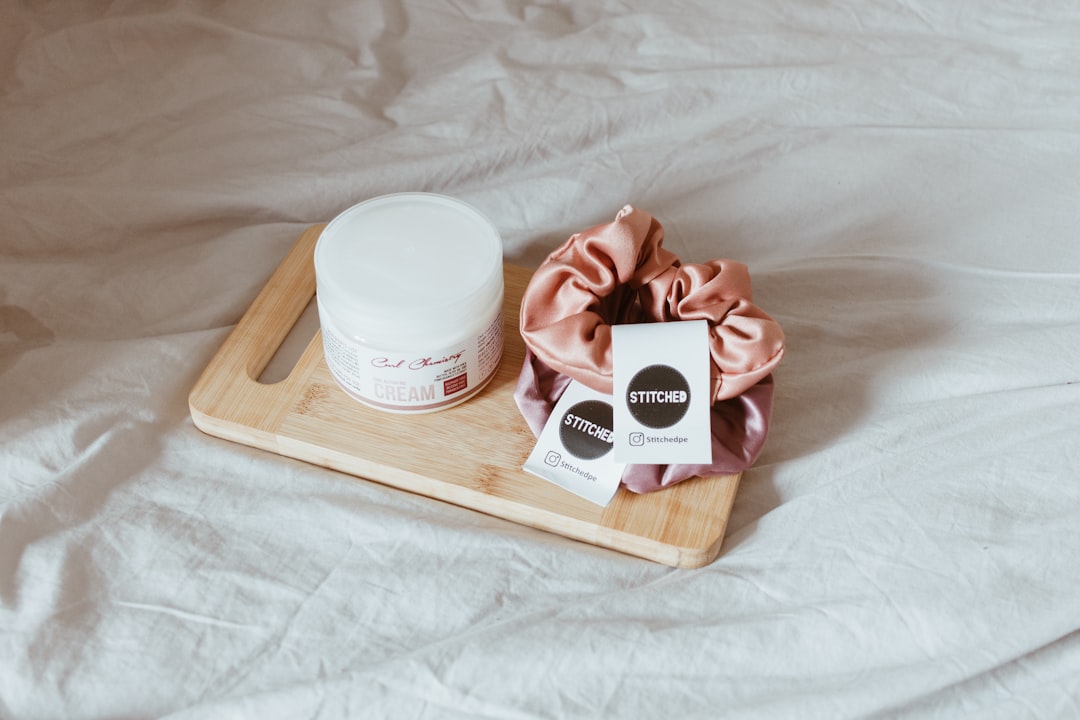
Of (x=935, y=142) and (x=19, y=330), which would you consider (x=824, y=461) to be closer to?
(x=935, y=142)

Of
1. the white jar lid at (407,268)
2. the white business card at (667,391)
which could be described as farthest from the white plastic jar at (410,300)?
the white business card at (667,391)

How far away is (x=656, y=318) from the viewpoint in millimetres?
700

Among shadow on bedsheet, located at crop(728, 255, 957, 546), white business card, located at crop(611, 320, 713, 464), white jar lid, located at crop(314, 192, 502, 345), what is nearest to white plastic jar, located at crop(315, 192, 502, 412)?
white jar lid, located at crop(314, 192, 502, 345)

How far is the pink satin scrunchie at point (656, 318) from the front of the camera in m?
0.66

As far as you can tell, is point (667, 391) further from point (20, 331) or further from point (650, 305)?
point (20, 331)

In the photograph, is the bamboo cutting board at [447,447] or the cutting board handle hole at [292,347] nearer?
the bamboo cutting board at [447,447]

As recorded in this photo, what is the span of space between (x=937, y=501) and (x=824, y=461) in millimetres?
78

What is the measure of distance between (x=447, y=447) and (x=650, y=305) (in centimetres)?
17

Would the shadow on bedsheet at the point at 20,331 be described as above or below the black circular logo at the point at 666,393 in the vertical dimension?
below

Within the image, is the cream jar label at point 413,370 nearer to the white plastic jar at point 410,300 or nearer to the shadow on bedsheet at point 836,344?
the white plastic jar at point 410,300

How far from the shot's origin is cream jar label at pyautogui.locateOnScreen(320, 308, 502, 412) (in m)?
0.69

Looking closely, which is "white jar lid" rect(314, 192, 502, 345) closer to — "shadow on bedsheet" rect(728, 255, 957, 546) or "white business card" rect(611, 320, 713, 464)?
"white business card" rect(611, 320, 713, 464)

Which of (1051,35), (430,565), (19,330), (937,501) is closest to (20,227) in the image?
(19,330)

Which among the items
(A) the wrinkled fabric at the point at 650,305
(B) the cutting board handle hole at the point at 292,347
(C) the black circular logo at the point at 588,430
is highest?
(A) the wrinkled fabric at the point at 650,305
